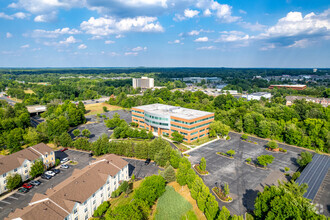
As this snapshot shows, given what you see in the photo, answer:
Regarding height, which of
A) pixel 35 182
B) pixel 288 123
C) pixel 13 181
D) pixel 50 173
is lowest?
pixel 35 182

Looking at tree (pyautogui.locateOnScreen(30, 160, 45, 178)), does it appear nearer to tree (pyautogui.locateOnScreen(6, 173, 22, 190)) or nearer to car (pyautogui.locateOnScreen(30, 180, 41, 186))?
car (pyautogui.locateOnScreen(30, 180, 41, 186))

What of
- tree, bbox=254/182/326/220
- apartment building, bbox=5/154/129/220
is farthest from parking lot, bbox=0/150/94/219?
tree, bbox=254/182/326/220

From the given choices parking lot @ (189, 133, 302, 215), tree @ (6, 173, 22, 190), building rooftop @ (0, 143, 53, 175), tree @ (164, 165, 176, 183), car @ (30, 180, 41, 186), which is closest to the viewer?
parking lot @ (189, 133, 302, 215)

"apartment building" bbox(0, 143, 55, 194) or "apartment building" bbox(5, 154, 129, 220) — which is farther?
"apartment building" bbox(0, 143, 55, 194)

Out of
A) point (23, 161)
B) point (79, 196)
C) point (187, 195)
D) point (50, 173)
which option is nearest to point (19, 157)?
point (23, 161)

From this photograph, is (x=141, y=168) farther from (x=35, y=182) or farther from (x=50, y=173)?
(x=35, y=182)

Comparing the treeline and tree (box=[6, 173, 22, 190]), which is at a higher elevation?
the treeline

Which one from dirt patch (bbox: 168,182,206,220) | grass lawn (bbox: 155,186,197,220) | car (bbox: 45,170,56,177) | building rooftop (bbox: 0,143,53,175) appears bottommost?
dirt patch (bbox: 168,182,206,220)
